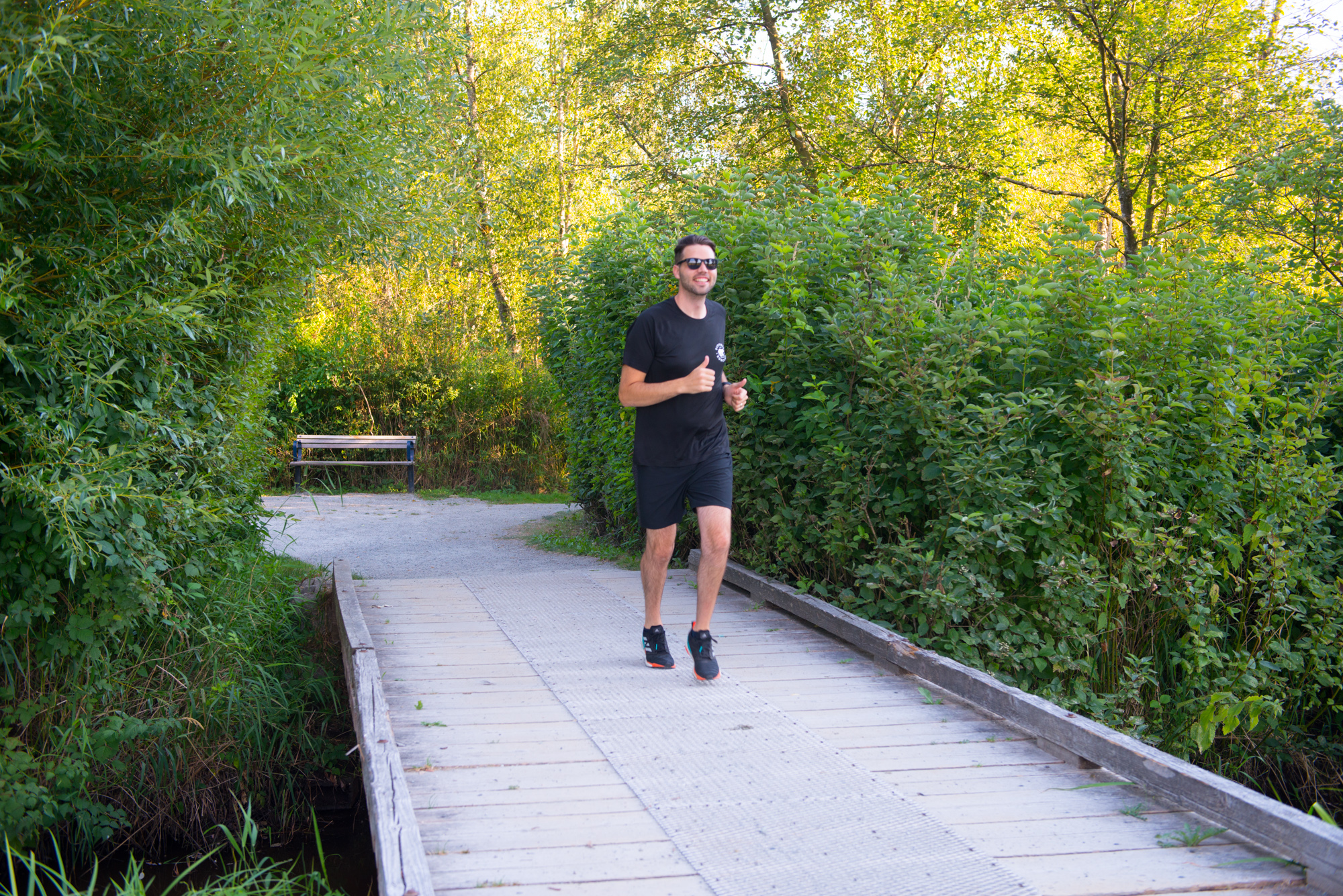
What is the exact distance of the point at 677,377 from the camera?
16.2 feet

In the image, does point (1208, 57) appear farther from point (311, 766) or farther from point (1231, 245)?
point (311, 766)

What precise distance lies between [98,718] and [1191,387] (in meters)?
6.12

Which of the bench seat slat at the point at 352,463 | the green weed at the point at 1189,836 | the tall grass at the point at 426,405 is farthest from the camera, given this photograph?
the tall grass at the point at 426,405

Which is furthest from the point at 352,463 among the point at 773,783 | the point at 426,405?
the point at 773,783

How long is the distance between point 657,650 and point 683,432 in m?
1.14

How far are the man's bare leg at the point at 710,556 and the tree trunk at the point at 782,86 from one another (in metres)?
13.5

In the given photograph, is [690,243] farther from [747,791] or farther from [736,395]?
[747,791]

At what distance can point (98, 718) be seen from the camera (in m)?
4.91

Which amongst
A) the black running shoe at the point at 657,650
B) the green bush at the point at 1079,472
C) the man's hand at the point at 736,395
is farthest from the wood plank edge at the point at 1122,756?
Result: the man's hand at the point at 736,395

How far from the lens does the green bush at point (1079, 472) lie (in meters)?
5.18

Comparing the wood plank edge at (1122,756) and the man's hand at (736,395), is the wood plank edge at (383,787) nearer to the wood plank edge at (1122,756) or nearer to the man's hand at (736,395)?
the man's hand at (736,395)

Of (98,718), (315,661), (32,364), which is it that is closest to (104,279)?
(32,364)

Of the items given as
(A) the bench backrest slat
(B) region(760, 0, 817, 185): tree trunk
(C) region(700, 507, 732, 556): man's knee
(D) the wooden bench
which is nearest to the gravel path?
(D) the wooden bench

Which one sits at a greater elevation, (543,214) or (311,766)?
(543,214)
